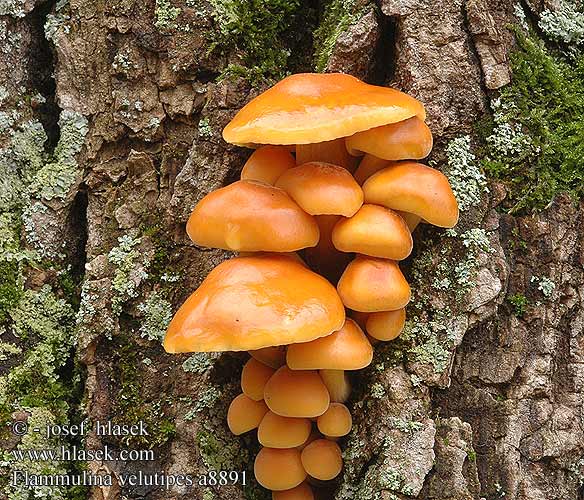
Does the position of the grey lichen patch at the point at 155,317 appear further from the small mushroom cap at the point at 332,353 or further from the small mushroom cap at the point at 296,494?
the small mushroom cap at the point at 296,494

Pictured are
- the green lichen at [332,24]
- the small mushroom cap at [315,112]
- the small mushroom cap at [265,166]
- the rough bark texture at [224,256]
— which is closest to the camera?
the small mushroom cap at [315,112]

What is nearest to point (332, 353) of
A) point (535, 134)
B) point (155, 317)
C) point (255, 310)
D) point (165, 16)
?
point (255, 310)

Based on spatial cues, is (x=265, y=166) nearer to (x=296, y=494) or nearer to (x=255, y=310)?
(x=255, y=310)

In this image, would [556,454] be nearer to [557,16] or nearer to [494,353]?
[494,353]

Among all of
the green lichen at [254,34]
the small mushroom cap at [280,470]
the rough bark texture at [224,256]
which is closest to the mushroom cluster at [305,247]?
the small mushroom cap at [280,470]

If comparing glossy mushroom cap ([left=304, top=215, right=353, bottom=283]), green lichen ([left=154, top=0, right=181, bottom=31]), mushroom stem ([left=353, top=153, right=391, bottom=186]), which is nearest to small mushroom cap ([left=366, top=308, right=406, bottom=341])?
glossy mushroom cap ([left=304, top=215, right=353, bottom=283])

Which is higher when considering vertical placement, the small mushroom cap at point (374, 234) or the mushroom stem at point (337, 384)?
the small mushroom cap at point (374, 234)

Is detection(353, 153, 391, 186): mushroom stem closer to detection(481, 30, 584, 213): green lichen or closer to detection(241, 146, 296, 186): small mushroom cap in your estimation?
detection(241, 146, 296, 186): small mushroom cap

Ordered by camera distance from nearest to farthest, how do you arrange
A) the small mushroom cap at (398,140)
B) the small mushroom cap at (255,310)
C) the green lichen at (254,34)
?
the small mushroom cap at (255,310) → the small mushroom cap at (398,140) → the green lichen at (254,34)
